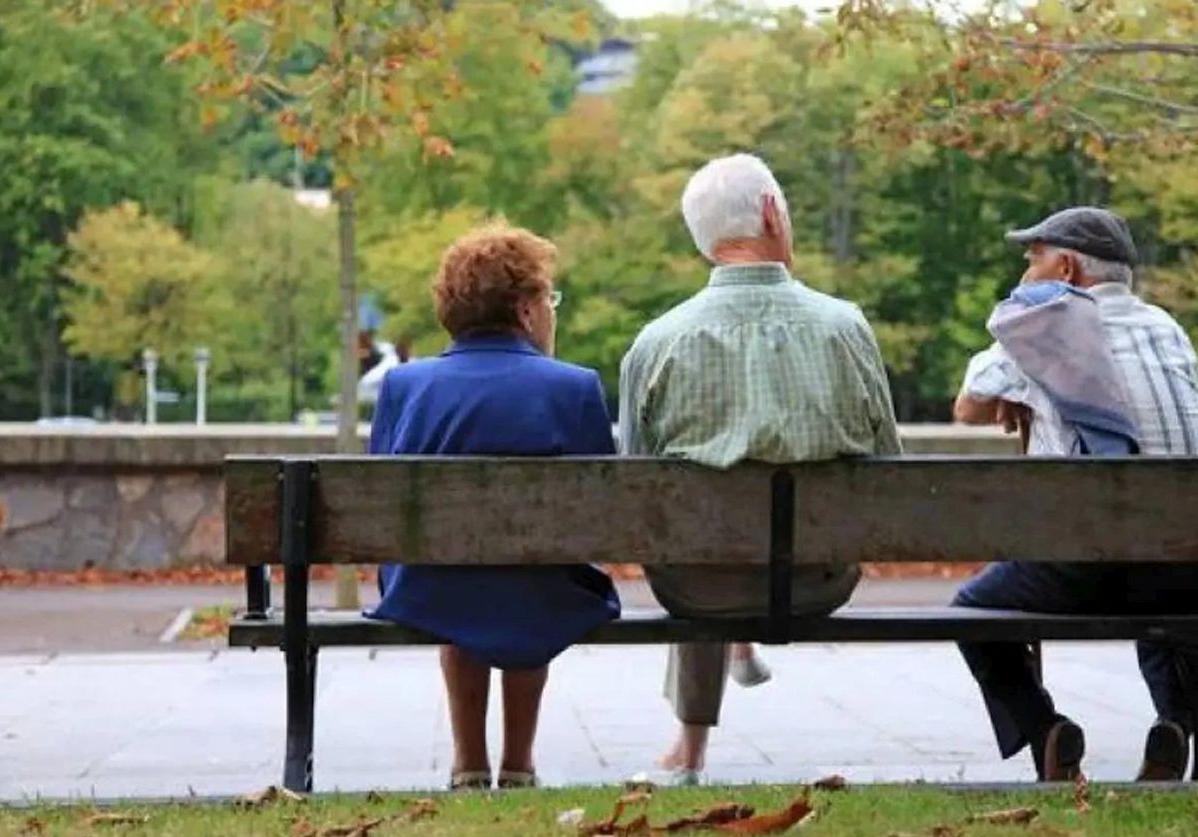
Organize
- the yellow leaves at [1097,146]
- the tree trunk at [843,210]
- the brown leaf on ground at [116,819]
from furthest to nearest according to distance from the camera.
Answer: the tree trunk at [843,210]
the yellow leaves at [1097,146]
the brown leaf on ground at [116,819]

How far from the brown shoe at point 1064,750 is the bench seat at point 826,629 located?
1.10 feet

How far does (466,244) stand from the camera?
19.5ft

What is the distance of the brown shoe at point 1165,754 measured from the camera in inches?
237

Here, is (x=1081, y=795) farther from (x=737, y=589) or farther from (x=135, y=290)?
(x=135, y=290)

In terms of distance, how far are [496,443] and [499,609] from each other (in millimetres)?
430

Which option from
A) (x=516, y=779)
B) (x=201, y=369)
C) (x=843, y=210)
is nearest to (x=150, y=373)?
(x=201, y=369)

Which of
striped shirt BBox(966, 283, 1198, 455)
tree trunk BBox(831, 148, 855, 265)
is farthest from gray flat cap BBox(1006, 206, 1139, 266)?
tree trunk BBox(831, 148, 855, 265)

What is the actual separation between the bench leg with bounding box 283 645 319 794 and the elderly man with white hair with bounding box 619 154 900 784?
0.89m

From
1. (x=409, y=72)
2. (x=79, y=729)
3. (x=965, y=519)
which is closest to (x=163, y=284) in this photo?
(x=409, y=72)

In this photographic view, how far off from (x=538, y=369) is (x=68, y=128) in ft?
140

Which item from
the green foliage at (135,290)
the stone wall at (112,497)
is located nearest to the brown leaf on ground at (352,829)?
the stone wall at (112,497)

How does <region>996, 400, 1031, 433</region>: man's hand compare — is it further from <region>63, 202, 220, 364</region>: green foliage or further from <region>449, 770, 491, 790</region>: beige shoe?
<region>63, 202, 220, 364</region>: green foliage

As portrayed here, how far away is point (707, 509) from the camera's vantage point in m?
5.48

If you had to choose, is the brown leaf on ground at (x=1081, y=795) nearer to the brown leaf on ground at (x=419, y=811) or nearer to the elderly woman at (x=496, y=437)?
the elderly woman at (x=496, y=437)
